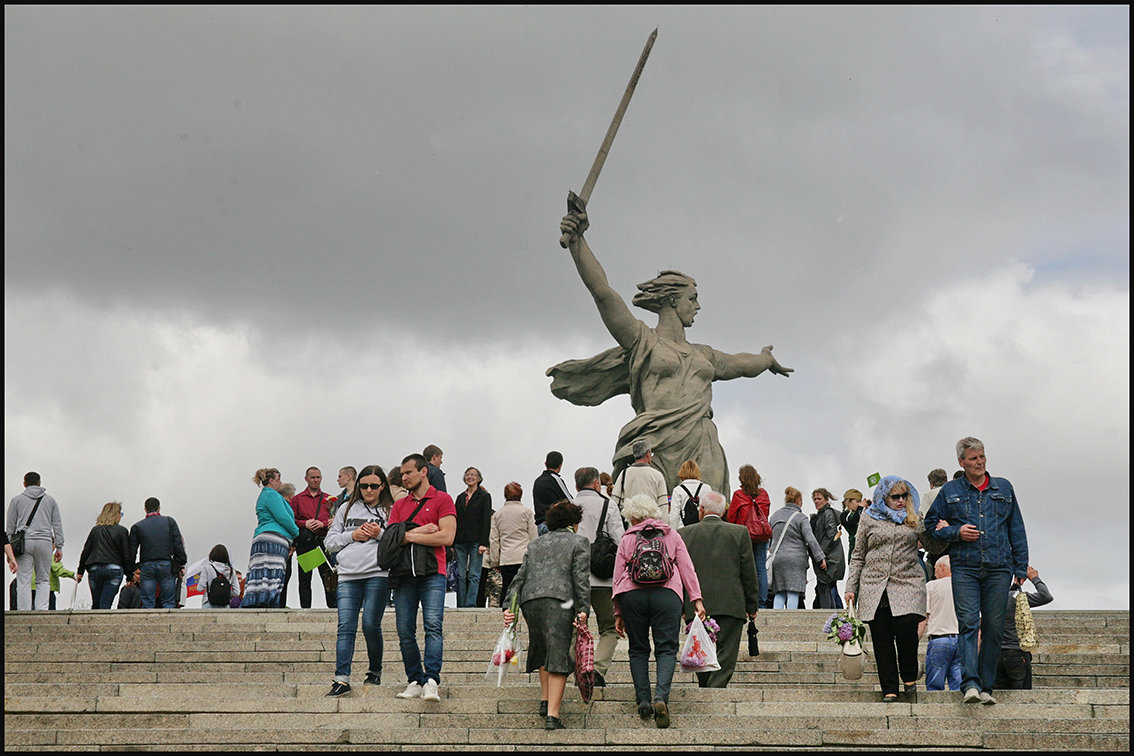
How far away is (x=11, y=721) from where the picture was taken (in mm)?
10172

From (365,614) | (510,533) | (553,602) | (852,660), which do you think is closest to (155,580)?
(510,533)

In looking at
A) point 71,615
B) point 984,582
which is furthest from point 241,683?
point 984,582

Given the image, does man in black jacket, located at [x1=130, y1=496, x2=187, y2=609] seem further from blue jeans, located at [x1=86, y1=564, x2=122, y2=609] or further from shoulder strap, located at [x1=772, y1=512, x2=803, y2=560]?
shoulder strap, located at [x1=772, y1=512, x2=803, y2=560]

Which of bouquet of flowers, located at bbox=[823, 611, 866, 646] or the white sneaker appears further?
bouquet of flowers, located at bbox=[823, 611, 866, 646]

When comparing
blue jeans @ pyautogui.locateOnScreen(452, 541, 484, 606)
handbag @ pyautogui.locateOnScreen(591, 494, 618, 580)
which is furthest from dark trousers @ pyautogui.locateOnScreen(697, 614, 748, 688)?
blue jeans @ pyautogui.locateOnScreen(452, 541, 484, 606)

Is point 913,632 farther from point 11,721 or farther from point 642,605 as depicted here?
point 11,721

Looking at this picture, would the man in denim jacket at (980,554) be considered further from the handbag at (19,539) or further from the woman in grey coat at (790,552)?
the handbag at (19,539)

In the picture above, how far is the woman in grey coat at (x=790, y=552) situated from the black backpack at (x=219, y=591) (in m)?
5.92

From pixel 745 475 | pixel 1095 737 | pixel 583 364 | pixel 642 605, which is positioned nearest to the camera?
pixel 1095 737

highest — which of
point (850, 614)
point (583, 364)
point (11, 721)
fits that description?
point (583, 364)

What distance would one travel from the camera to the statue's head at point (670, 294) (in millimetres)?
20406

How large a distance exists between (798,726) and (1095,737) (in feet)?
5.78

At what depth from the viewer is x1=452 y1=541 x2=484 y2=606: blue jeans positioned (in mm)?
15477

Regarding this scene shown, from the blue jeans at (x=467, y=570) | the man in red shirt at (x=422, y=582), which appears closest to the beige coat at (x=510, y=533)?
the blue jeans at (x=467, y=570)
